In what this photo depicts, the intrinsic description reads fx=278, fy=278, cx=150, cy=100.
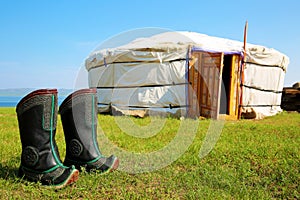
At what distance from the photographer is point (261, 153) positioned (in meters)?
2.28

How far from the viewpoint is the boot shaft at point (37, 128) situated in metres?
1.48

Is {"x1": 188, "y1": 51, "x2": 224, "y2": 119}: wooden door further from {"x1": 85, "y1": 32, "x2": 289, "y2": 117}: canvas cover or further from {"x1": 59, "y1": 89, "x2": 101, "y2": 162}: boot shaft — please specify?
{"x1": 59, "y1": 89, "x2": 101, "y2": 162}: boot shaft

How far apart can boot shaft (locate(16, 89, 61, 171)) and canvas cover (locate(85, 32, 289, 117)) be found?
10.7ft

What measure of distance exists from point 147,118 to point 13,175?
120 inches

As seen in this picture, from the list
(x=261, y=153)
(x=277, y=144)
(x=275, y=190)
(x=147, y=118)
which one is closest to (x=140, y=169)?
(x=275, y=190)

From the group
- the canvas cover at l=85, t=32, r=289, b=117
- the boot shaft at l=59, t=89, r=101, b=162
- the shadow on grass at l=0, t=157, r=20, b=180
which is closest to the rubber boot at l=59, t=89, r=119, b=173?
the boot shaft at l=59, t=89, r=101, b=162

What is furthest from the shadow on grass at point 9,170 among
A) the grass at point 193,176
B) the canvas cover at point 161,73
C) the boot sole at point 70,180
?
the canvas cover at point 161,73

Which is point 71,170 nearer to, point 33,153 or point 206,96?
point 33,153

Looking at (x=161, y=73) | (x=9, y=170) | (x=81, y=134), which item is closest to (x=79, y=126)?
(x=81, y=134)

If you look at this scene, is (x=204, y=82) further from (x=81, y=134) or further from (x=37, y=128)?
(x=37, y=128)

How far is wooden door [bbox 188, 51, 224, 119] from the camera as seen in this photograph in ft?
15.0

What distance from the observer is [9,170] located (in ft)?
5.60

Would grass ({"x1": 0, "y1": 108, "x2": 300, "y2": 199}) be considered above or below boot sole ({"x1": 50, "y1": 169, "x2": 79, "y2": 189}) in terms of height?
below

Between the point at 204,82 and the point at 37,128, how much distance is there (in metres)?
3.63
